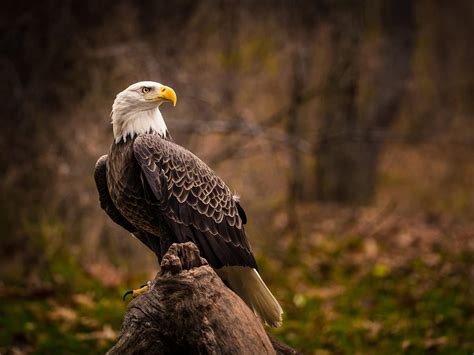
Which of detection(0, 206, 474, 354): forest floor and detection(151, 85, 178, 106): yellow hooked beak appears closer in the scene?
detection(151, 85, 178, 106): yellow hooked beak

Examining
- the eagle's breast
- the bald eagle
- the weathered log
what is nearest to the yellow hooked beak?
the bald eagle

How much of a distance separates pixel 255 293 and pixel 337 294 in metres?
3.39

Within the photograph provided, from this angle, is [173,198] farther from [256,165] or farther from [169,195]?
[256,165]

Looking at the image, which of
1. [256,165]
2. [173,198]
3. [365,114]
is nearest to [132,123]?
[173,198]

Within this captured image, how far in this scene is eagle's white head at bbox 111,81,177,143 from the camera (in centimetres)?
385

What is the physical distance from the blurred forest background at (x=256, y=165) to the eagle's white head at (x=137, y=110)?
85.9 inches

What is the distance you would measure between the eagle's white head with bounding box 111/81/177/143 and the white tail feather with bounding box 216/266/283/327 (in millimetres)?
1021

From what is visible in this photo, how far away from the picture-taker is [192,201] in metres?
3.86

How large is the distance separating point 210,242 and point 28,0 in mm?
4898

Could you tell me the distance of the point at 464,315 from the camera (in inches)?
239

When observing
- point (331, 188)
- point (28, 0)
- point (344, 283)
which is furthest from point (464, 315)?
point (28, 0)

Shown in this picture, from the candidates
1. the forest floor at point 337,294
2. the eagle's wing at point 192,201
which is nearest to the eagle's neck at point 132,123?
the eagle's wing at point 192,201

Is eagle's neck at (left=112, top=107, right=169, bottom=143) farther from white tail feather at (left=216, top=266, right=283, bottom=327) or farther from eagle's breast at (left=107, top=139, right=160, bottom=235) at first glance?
white tail feather at (left=216, top=266, right=283, bottom=327)

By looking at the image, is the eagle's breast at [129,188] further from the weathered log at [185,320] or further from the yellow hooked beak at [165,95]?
the weathered log at [185,320]
